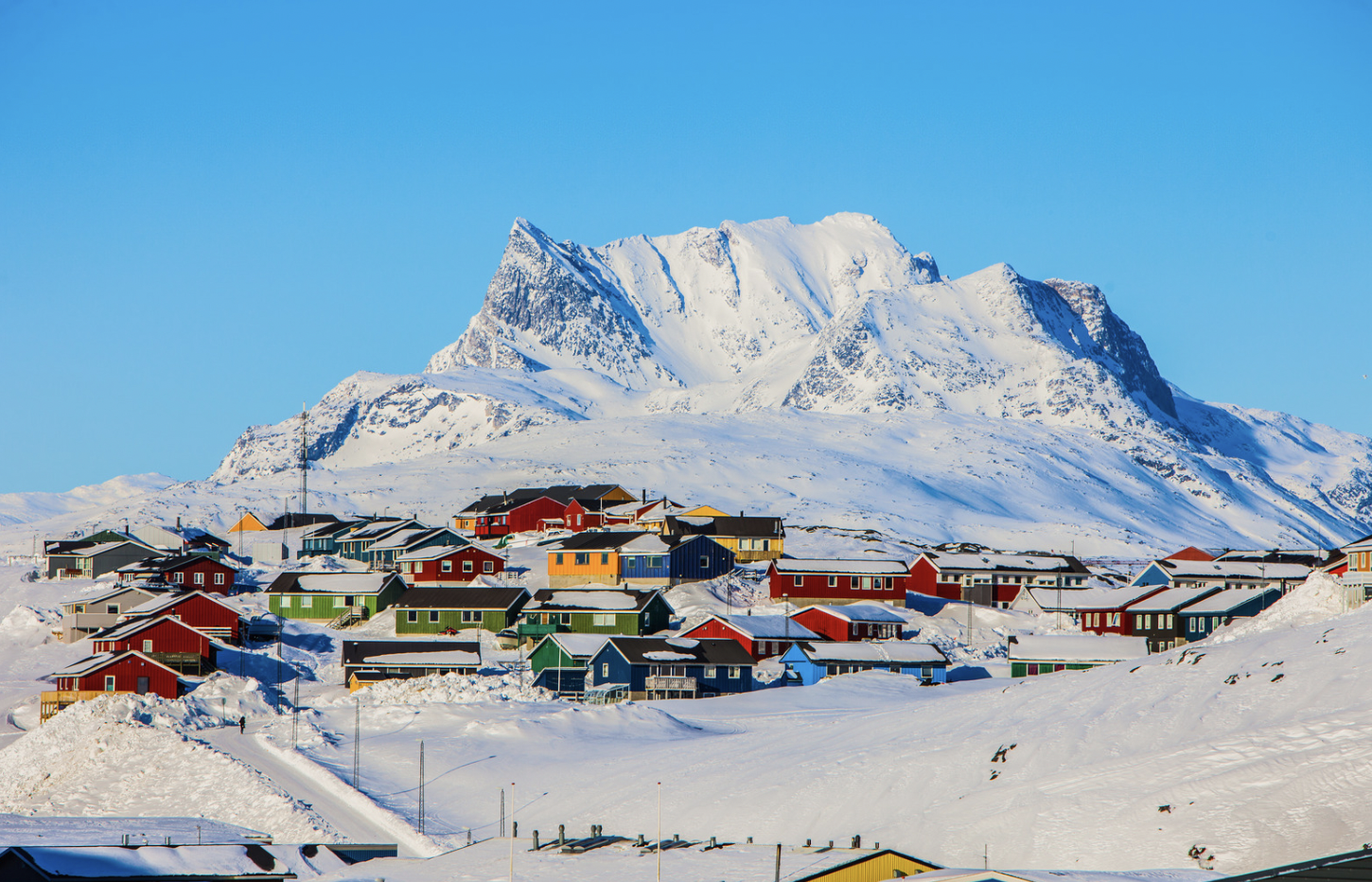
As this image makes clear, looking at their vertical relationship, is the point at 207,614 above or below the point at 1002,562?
below

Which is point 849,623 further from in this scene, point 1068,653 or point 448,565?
point 448,565

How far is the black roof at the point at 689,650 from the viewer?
63625 mm

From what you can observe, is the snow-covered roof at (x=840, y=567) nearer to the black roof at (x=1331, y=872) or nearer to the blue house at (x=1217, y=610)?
the blue house at (x=1217, y=610)

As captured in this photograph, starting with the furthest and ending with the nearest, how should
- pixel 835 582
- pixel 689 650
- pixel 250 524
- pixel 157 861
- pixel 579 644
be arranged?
pixel 250 524 < pixel 835 582 < pixel 579 644 < pixel 689 650 < pixel 157 861

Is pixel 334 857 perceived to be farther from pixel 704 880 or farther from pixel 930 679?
pixel 930 679

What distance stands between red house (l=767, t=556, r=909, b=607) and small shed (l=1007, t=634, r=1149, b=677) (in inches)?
768

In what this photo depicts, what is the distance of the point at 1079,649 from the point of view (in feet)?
218

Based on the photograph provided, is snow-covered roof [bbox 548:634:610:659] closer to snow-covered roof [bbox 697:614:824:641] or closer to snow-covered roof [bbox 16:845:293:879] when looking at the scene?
snow-covered roof [bbox 697:614:824:641]

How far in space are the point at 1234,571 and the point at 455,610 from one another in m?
47.1

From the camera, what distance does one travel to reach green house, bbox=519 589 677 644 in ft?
242

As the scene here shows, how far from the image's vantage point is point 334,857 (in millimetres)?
35625

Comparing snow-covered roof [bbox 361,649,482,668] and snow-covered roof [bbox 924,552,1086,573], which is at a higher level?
snow-covered roof [bbox 924,552,1086,573]

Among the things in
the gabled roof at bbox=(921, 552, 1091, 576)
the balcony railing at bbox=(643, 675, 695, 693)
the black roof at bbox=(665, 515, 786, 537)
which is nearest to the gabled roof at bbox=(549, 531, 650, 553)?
the black roof at bbox=(665, 515, 786, 537)

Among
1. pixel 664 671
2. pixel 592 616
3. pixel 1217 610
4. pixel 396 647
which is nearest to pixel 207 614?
pixel 396 647
